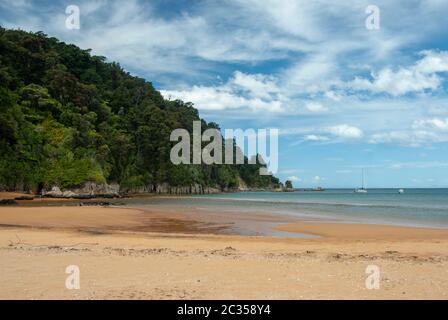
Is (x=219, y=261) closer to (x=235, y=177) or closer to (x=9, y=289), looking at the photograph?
(x=9, y=289)

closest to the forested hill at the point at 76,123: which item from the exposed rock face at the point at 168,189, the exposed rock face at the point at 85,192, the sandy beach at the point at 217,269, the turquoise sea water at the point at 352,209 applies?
the exposed rock face at the point at 168,189

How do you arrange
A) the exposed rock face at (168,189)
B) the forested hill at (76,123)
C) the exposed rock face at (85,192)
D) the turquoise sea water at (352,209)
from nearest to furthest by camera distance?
the turquoise sea water at (352,209)
the forested hill at (76,123)
the exposed rock face at (85,192)
the exposed rock face at (168,189)

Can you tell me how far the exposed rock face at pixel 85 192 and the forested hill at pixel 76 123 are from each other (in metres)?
1.00

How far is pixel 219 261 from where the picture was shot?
11.6 m

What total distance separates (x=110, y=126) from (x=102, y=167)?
17503mm

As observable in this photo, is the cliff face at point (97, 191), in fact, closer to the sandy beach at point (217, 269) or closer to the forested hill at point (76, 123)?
the forested hill at point (76, 123)

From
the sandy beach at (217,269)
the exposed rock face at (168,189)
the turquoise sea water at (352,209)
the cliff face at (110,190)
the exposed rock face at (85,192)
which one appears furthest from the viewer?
the exposed rock face at (168,189)

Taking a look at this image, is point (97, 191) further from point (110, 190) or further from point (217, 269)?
point (217, 269)

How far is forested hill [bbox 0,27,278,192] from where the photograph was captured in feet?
232

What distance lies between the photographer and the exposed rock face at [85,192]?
7506 centimetres

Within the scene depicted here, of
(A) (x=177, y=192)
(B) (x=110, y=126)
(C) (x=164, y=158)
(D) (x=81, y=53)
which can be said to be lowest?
(A) (x=177, y=192)
